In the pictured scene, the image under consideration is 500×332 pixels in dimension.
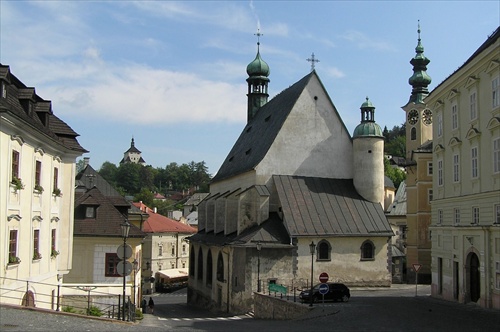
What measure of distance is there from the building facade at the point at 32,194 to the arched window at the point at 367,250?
18.0 meters

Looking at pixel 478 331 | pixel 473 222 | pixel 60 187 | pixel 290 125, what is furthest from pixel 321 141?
pixel 478 331

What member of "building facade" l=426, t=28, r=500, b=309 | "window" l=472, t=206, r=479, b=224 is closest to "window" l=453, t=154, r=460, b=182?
"building facade" l=426, t=28, r=500, b=309

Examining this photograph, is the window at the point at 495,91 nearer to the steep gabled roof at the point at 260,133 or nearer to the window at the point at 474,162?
the window at the point at 474,162

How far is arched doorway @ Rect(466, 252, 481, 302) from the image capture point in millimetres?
26266

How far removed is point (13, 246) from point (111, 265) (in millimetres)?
12082

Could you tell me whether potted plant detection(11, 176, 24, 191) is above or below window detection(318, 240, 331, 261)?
above

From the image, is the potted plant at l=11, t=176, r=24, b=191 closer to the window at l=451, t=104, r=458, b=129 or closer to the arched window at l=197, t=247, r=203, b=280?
the window at l=451, t=104, r=458, b=129

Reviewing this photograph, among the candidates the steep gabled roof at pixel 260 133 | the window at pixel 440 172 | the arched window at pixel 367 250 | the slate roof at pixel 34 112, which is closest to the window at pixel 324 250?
the arched window at pixel 367 250

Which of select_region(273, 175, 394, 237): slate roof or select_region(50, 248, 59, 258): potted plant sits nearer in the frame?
select_region(50, 248, 59, 258): potted plant

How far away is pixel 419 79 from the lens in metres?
54.5

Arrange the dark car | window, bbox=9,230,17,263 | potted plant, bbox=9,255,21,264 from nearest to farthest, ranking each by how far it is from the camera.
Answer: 1. potted plant, bbox=9,255,21,264
2. window, bbox=9,230,17,263
3. the dark car

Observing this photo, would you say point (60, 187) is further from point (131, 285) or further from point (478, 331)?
point (478, 331)

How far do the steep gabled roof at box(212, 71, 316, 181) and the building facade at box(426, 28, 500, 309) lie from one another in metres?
11.9

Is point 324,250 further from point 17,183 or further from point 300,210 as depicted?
point 17,183
